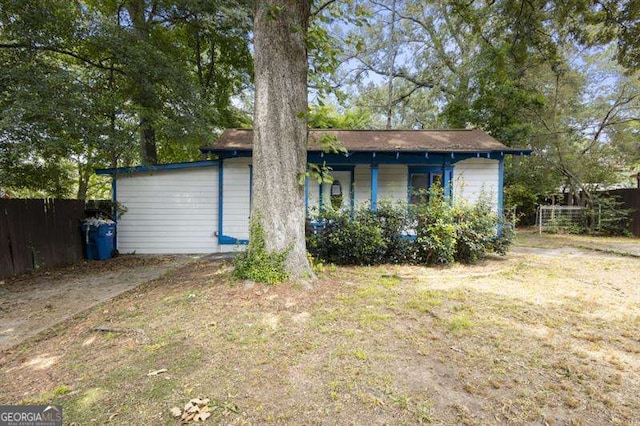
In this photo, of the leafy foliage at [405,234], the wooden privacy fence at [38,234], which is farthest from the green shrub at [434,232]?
the wooden privacy fence at [38,234]

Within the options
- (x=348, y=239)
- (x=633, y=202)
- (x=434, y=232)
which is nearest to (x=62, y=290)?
(x=348, y=239)

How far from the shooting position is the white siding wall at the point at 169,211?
869 centimetres

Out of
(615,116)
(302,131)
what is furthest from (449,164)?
(615,116)

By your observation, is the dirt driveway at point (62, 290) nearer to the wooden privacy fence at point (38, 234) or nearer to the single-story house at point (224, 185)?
the wooden privacy fence at point (38, 234)

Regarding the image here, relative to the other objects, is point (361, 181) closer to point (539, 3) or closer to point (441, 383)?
point (539, 3)

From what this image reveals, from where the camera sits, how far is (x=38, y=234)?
6.57 meters

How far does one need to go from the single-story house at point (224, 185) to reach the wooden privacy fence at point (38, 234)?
1240mm

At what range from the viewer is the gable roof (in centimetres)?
880

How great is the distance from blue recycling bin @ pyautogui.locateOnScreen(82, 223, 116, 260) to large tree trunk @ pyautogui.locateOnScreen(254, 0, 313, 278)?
5431 mm

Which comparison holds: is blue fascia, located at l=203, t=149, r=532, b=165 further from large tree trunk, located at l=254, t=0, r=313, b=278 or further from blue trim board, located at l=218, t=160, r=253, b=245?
large tree trunk, located at l=254, t=0, r=313, b=278

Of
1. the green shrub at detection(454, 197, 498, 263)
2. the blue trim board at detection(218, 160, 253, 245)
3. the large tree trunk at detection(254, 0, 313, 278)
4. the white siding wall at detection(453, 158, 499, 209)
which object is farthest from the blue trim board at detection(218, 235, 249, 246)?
the white siding wall at detection(453, 158, 499, 209)

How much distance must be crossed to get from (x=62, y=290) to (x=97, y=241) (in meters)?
2.94

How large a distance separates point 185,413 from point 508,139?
49.8 feet

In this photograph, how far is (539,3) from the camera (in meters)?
6.51
